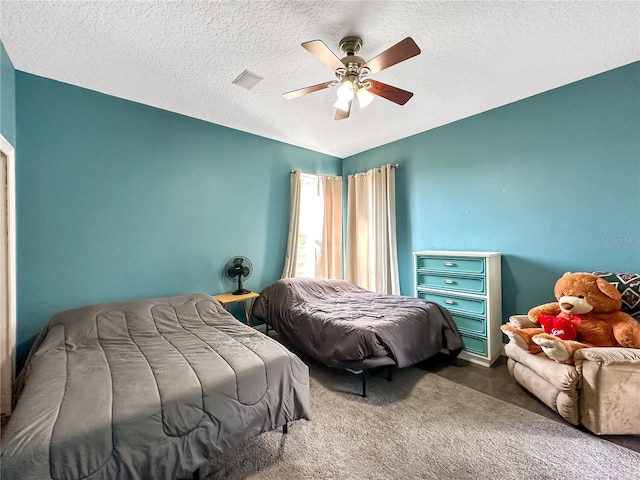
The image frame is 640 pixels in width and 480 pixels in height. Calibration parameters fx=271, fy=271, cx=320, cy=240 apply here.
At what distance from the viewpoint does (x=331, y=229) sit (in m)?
4.25

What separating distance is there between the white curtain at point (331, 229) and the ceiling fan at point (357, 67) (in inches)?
81.6

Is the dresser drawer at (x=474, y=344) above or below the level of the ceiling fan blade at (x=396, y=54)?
below

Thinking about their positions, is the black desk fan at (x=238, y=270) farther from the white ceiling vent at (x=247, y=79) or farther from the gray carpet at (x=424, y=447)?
the white ceiling vent at (x=247, y=79)

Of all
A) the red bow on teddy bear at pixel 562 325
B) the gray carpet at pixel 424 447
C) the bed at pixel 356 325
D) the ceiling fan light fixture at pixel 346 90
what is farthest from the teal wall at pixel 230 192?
the ceiling fan light fixture at pixel 346 90

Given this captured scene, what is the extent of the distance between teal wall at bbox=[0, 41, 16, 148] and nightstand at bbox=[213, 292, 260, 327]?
2056mm

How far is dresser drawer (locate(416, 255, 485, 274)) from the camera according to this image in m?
2.69

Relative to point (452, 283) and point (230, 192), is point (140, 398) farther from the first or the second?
point (452, 283)

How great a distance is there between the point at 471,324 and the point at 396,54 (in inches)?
99.5

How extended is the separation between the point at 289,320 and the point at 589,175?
3.04 m

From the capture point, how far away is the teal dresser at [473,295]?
2.65m

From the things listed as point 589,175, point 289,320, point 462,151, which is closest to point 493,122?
point 462,151

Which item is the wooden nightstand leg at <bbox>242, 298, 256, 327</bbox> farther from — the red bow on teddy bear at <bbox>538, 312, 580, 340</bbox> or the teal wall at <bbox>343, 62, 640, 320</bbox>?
the red bow on teddy bear at <bbox>538, 312, 580, 340</bbox>

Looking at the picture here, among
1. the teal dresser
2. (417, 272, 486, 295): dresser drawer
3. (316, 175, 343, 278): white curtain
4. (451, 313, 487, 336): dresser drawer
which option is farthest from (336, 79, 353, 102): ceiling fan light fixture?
(451, 313, 487, 336): dresser drawer

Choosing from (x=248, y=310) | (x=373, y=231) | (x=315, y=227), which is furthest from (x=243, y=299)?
(x=373, y=231)
